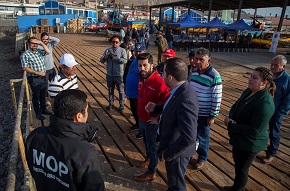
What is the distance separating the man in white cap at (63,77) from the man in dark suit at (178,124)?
4.73ft

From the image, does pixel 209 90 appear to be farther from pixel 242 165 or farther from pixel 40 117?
pixel 40 117

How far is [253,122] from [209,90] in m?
0.79

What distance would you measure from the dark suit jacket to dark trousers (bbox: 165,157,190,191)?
0.08 metres

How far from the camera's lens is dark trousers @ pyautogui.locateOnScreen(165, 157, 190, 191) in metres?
2.06

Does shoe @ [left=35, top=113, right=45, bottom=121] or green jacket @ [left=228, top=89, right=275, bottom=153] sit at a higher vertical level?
green jacket @ [left=228, top=89, right=275, bottom=153]

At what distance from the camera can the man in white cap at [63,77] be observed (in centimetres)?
279

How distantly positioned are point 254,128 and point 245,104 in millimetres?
265

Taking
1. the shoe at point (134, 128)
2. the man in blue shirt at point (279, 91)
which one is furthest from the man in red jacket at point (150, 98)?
the man in blue shirt at point (279, 91)

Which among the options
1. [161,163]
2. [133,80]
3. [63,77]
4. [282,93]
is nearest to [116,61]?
[133,80]

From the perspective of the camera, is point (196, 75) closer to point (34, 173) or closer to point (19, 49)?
point (34, 173)

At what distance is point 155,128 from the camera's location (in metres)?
2.75

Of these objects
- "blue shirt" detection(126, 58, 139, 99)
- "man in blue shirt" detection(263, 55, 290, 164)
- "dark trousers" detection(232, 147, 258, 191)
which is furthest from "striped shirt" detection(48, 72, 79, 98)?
"man in blue shirt" detection(263, 55, 290, 164)

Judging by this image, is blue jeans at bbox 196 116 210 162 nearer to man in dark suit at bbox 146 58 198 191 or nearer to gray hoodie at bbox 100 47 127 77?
man in dark suit at bbox 146 58 198 191

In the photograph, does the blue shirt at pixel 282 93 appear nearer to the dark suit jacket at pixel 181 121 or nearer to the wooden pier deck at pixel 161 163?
the wooden pier deck at pixel 161 163
